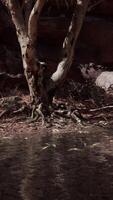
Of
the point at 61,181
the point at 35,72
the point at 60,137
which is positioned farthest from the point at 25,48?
the point at 61,181

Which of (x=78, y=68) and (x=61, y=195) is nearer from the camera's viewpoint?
(x=61, y=195)

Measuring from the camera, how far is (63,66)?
42.4 ft

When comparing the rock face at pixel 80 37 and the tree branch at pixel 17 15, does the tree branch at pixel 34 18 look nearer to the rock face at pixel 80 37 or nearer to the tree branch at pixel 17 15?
the tree branch at pixel 17 15

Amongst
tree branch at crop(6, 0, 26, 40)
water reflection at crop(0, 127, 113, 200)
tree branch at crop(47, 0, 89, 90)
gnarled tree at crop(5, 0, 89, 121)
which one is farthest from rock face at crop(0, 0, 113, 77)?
water reflection at crop(0, 127, 113, 200)

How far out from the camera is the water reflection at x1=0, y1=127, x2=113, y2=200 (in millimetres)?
6465

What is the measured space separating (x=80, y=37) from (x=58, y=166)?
11.5 metres

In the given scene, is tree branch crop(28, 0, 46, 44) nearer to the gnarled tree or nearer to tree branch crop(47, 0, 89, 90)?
the gnarled tree

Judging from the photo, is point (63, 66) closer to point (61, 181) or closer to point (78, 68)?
point (78, 68)

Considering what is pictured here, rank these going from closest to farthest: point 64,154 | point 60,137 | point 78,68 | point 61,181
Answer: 1. point 61,181
2. point 64,154
3. point 60,137
4. point 78,68

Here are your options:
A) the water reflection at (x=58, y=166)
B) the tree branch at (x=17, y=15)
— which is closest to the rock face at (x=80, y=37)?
the tree branch at (x=17, y=15)

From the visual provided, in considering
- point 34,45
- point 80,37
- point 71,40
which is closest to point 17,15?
point 34,45

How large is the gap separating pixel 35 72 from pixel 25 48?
25.3 inches

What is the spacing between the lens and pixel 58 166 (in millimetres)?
7863

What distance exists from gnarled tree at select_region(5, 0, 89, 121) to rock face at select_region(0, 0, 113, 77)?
14.3 ft
